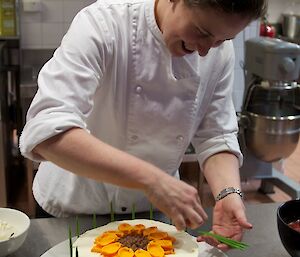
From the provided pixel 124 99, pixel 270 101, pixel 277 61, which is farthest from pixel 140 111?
pixel 270 101

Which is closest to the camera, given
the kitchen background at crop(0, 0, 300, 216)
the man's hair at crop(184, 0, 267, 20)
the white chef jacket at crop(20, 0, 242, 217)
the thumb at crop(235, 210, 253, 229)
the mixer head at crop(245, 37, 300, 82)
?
the man's hair at crop(184, 0, 267, 20)

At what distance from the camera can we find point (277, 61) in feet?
8.73

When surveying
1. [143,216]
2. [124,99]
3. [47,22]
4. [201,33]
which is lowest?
[143,216]

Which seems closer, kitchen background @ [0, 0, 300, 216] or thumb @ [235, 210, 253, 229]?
thumb @ [235, 210, 253, 229]

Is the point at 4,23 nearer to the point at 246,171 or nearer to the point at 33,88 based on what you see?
the point at 33,88

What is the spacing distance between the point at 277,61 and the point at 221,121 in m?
1.45

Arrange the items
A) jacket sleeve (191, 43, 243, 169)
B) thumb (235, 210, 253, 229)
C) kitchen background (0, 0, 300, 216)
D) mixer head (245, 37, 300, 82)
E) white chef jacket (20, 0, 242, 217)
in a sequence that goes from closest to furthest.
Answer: white chef jacket (20, 0, 242, 217)
thumb (235, 210, 253, 229)
jacket sleeve (191, 43, 243, 169)
mixer head (245, 37, 300, 82)
kitchen background (0, 0, 300, 216)

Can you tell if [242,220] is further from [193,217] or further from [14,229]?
[14,229]

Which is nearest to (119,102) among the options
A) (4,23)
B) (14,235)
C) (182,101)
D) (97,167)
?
(182,101)

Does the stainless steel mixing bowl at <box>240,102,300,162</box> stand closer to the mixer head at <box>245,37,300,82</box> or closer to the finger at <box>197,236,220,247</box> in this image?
the mixer head at <box>245,37,300,82</box>

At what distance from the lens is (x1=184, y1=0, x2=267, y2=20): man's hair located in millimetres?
924

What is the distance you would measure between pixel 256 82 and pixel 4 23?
1.53 metres

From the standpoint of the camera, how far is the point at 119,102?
122cm

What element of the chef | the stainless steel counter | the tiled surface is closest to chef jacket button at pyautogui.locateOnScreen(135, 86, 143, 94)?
the chef
